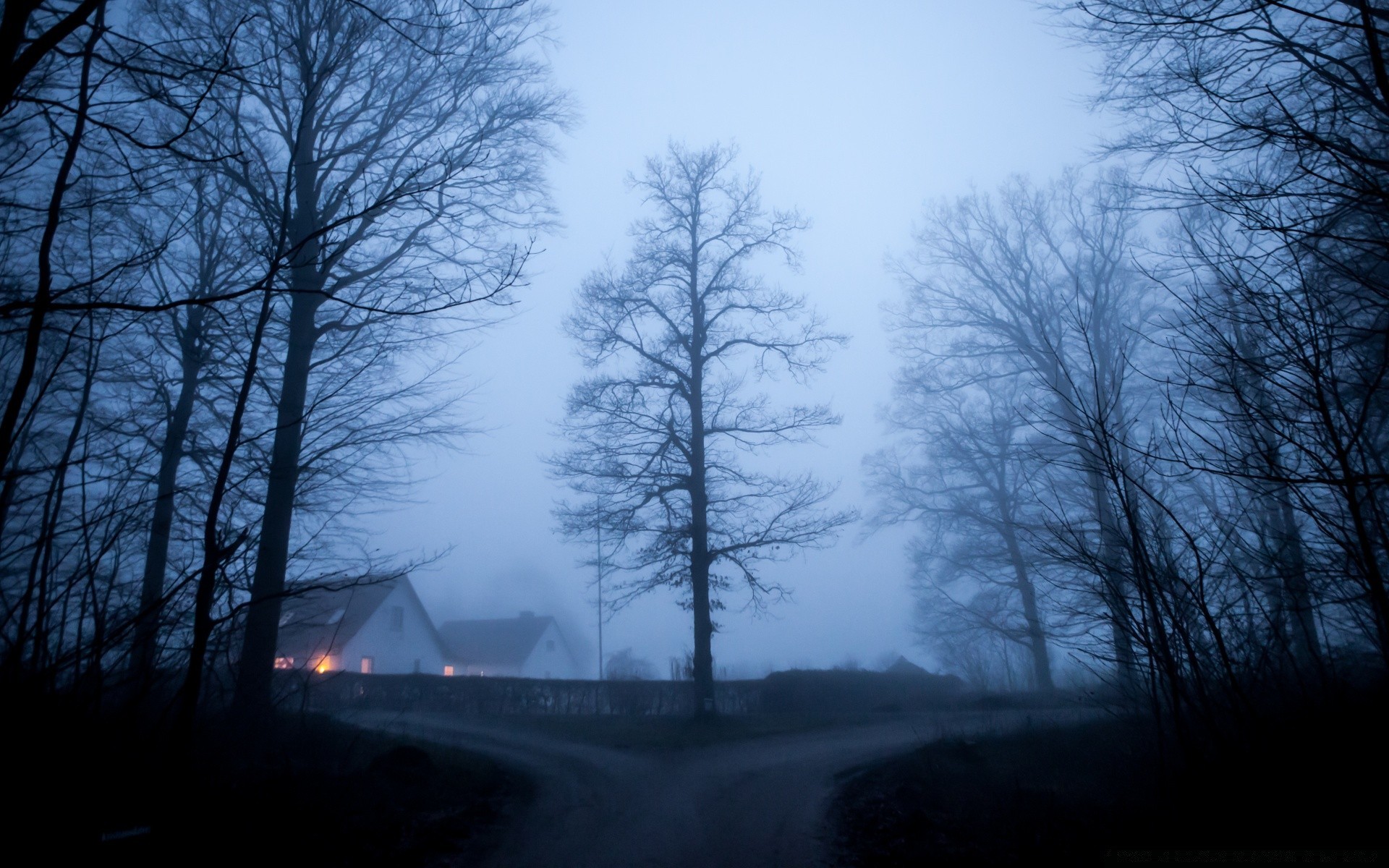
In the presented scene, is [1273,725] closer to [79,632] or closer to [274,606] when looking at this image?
[79,632]

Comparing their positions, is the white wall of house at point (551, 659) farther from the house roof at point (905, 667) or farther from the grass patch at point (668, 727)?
the grass patch at point (668, 727)

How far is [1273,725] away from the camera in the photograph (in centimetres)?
421

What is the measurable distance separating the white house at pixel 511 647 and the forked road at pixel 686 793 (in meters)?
30.6

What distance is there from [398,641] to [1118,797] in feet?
113

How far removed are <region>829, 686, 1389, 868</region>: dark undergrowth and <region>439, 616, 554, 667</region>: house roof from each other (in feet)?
123

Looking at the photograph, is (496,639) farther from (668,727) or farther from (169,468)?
(169,468)

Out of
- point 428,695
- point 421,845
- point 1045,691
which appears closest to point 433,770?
point 421,845

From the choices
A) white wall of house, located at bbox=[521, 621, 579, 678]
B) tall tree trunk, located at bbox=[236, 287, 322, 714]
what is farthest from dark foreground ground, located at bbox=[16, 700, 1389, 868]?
white wall of house, located at bbox=[521, 621, 579, 678]

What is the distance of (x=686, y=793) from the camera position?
846 cm

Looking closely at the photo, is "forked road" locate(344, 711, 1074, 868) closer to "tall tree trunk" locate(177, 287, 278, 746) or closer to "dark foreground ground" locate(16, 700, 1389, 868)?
"dark foreground ground" locate(16, 700, 1389, 868)

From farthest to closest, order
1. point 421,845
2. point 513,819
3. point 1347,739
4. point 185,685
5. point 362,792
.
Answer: point 513,819
point 362,792
point 421,845
point 1347,739
point 185,685

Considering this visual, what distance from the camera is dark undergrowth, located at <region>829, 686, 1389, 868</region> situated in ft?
11.7

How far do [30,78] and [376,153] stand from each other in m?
6.78

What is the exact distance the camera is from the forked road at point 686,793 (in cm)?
606
